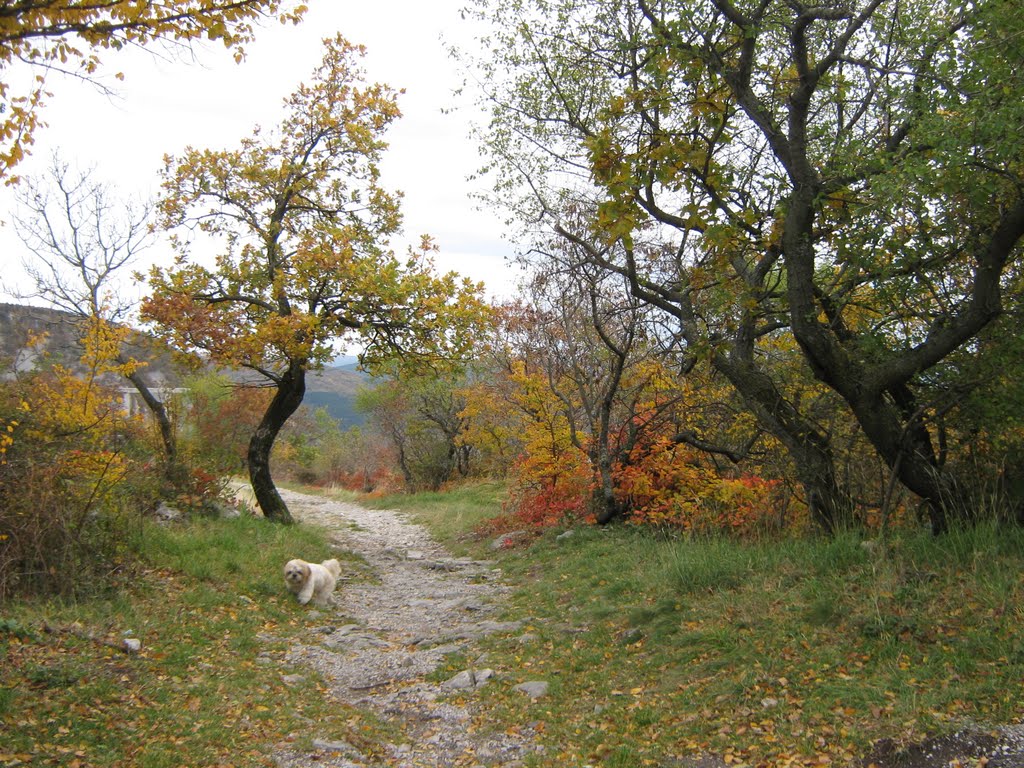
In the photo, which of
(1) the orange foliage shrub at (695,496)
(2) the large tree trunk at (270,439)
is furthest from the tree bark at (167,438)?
(1) the orange foliage shrub at (695,496)

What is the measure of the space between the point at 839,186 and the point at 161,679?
6.93 m

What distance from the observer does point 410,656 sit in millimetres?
7180

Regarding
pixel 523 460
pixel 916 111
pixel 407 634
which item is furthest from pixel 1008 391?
pixel 523 460

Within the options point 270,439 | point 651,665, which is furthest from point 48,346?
point 651,665

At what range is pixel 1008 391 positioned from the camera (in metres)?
6.40

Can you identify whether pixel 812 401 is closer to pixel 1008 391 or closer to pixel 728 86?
pixel 1008 391

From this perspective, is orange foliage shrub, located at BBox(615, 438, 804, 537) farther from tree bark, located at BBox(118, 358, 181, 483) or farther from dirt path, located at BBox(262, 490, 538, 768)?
tree bark, located at BBox(118, 358, 181, 483)

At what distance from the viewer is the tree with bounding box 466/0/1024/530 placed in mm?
5828

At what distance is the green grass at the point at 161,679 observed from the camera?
4500 millimetres

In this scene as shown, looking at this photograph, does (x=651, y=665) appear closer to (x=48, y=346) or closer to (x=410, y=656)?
(x=410, y=656)

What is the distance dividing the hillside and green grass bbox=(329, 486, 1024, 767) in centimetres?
742

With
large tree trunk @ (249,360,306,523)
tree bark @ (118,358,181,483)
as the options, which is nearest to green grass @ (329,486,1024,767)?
tree bark @ (118,358,181,483)

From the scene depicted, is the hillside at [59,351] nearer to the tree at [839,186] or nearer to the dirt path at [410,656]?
the dirt path at [410,656]

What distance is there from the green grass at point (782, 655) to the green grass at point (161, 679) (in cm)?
158
